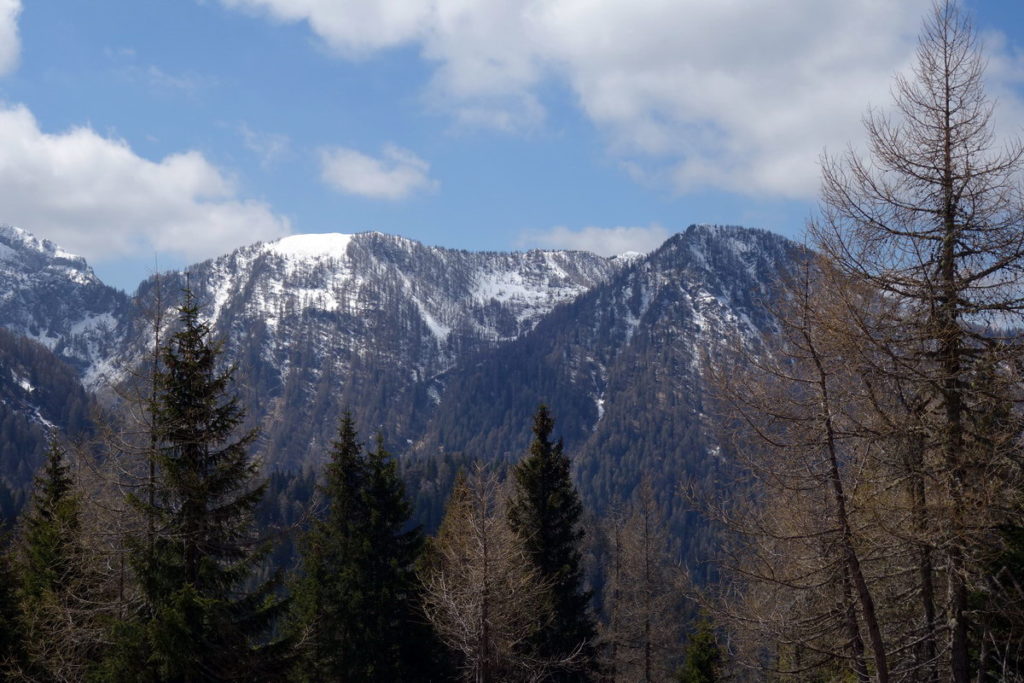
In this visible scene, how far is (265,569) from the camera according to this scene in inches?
963

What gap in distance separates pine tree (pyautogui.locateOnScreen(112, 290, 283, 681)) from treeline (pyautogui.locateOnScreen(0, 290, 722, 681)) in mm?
40

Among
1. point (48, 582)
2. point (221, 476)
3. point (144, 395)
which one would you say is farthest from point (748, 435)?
point (48, 582)

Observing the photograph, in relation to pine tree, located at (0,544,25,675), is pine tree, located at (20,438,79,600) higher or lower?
higher

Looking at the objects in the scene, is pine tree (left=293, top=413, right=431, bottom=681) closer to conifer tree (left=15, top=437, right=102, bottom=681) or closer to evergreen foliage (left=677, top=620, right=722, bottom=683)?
conifer tree (left=15, top=437, right=102, bottom=681)

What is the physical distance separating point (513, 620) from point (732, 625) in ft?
39.6

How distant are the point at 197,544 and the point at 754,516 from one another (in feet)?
33.7

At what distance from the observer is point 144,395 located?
53.0 feet

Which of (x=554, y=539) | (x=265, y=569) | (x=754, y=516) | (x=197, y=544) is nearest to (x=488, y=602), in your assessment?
(x=554, y=539)

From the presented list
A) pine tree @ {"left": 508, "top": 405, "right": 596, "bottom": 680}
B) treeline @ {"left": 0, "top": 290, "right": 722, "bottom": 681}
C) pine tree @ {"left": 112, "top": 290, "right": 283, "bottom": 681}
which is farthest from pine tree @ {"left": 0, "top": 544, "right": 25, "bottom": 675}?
pine tree @ {"left": 508, "top": 405, "right": 596, "bottom": 680}

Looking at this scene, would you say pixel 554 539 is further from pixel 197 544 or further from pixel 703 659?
pixel 197 544

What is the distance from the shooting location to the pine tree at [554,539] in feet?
88.7

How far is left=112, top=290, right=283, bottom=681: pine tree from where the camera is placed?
591 inches

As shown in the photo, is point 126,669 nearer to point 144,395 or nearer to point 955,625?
point 144,395

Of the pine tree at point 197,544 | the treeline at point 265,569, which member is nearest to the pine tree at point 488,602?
the treeline at point 265,569
